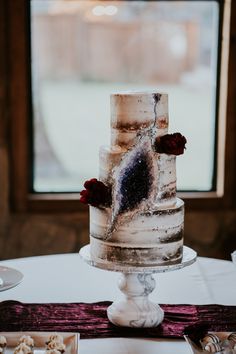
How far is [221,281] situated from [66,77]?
63.8 inches

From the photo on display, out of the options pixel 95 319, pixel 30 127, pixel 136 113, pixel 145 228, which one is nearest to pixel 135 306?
pixel 95 319

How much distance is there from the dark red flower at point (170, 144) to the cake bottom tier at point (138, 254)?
23 cm

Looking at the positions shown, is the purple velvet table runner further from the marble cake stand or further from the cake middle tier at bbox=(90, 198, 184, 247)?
the cake middle tier at bbox=(90, 198, 184, 247)

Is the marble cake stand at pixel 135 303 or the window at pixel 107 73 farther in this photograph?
the window at pixel 107 73

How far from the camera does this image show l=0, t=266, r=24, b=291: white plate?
1.79 m

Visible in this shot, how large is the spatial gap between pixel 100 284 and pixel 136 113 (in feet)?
2.07

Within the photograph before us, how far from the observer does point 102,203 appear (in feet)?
5.11

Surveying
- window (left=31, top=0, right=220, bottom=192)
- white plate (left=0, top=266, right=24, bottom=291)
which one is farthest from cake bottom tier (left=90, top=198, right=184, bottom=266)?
window (left=31, top=0, right=220, bottom=192)

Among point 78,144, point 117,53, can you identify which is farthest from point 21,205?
point 117,53

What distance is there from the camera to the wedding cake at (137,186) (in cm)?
153

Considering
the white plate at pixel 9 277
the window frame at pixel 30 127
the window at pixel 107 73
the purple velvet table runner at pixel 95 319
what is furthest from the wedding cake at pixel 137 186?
the window at pixel 107 73

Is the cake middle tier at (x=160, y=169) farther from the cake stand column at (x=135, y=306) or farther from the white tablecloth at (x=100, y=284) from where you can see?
the white tablecloth at (x=100, y=284)

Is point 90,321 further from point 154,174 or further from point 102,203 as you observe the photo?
point 154,174

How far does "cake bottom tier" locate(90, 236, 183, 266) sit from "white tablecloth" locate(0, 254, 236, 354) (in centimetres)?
19
